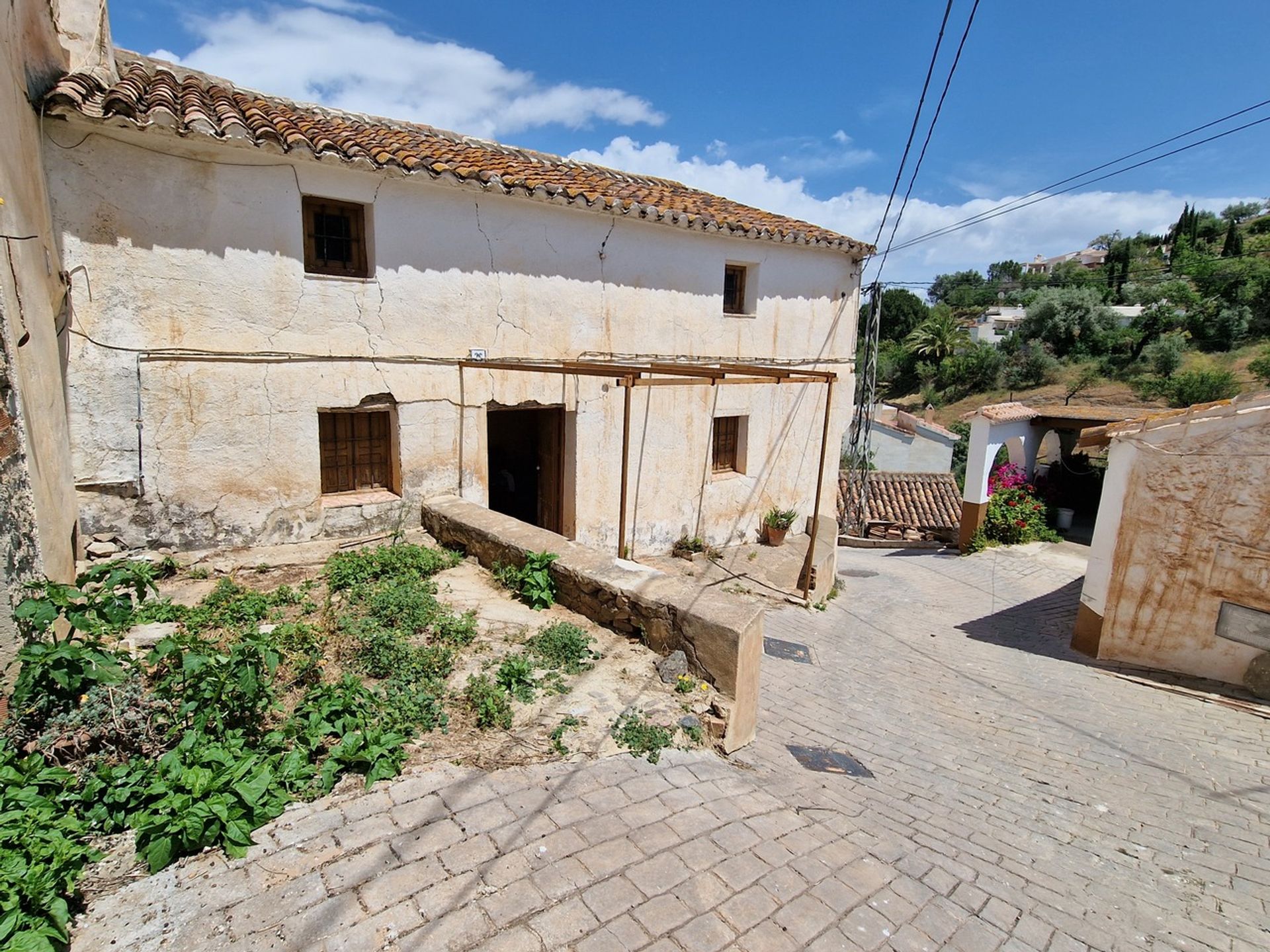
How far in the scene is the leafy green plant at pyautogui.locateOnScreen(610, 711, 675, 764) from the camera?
403 cm

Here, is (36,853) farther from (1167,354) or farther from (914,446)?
(1167,354)

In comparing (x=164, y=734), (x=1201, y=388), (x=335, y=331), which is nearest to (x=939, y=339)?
(x=1201, y=388)

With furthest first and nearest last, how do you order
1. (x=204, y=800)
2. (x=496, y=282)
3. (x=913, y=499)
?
(x=913, y=499) → (x=496, y=282) → (x=204, y=800)

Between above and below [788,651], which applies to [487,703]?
above

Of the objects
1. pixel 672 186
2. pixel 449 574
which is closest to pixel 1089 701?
pixel 449 574

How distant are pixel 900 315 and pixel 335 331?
60.2m

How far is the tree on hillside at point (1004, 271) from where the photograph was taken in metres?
76.2

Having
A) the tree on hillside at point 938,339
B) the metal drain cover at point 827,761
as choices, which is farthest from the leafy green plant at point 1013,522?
the tree on hillside at point 938,339

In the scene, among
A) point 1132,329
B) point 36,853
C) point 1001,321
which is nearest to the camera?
point 36,853

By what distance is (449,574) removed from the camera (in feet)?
21.7

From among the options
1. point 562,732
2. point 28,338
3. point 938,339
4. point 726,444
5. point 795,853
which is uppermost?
point 938,339

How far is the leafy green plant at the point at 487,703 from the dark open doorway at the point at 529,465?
578 centimetres

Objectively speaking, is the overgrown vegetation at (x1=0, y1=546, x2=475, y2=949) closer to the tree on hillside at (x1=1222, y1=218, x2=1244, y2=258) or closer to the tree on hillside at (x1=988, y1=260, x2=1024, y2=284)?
the tree on hillside at (x1=1222, y1=218, x2=1244, y2=258)

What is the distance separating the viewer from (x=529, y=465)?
12.2m
